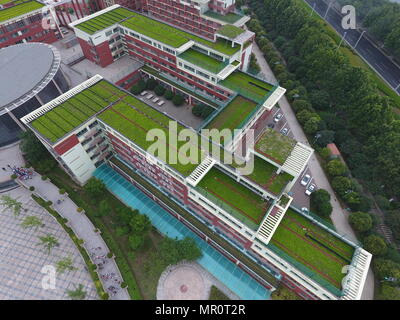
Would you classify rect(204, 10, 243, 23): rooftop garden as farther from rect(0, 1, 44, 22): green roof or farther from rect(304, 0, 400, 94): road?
rect(0, 1, 44, 22): green roof

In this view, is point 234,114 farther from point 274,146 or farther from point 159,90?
point 159,90

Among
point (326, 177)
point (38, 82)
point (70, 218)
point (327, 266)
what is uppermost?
point (327, 266)

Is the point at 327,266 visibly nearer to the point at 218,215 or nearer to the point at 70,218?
the point at 218,215

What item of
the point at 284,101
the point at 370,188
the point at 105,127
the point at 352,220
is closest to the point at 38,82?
the point at 105,127

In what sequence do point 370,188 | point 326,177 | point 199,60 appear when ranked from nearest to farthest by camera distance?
point 370,188
point 326,177
point 199,60

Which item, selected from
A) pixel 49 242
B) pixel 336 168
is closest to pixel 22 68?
pixel 49 242
